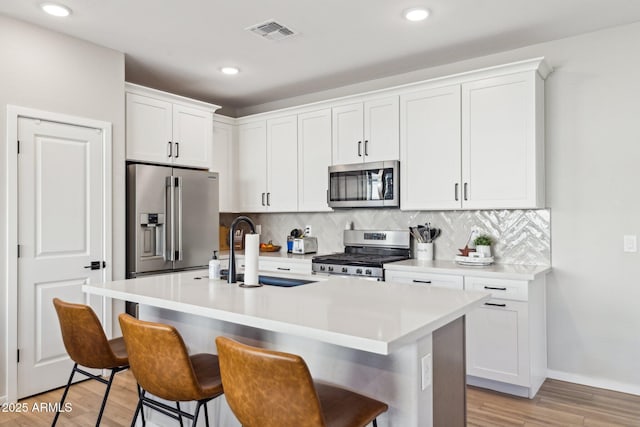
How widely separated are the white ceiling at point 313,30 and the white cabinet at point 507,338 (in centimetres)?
185

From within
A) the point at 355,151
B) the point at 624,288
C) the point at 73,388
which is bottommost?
the point at 73,388

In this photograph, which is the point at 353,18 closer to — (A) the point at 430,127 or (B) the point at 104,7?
(A) the point at 430,127

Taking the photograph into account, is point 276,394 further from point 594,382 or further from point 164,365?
point 594,382

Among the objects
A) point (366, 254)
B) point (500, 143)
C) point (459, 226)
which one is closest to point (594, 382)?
→ point (459, 226)

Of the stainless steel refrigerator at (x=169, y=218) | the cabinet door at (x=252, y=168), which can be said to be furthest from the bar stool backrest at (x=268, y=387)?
the cabinet door at (x=252, y=168)

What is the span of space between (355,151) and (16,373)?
3.20 m

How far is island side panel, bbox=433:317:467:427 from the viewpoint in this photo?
1.80 metres

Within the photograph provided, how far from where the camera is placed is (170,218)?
399 cm

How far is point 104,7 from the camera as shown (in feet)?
9.58

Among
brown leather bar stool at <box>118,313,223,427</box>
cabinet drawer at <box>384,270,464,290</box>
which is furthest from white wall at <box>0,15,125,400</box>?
cabinet drawer at <box>384,270,464,290</box>

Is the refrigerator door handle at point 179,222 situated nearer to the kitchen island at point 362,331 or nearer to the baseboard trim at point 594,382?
the kitchen island at point 362,331

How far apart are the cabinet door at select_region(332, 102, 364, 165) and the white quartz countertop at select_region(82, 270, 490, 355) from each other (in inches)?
77.0

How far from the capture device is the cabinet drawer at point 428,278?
3367mm

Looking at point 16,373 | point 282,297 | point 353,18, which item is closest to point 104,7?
point 353,18
